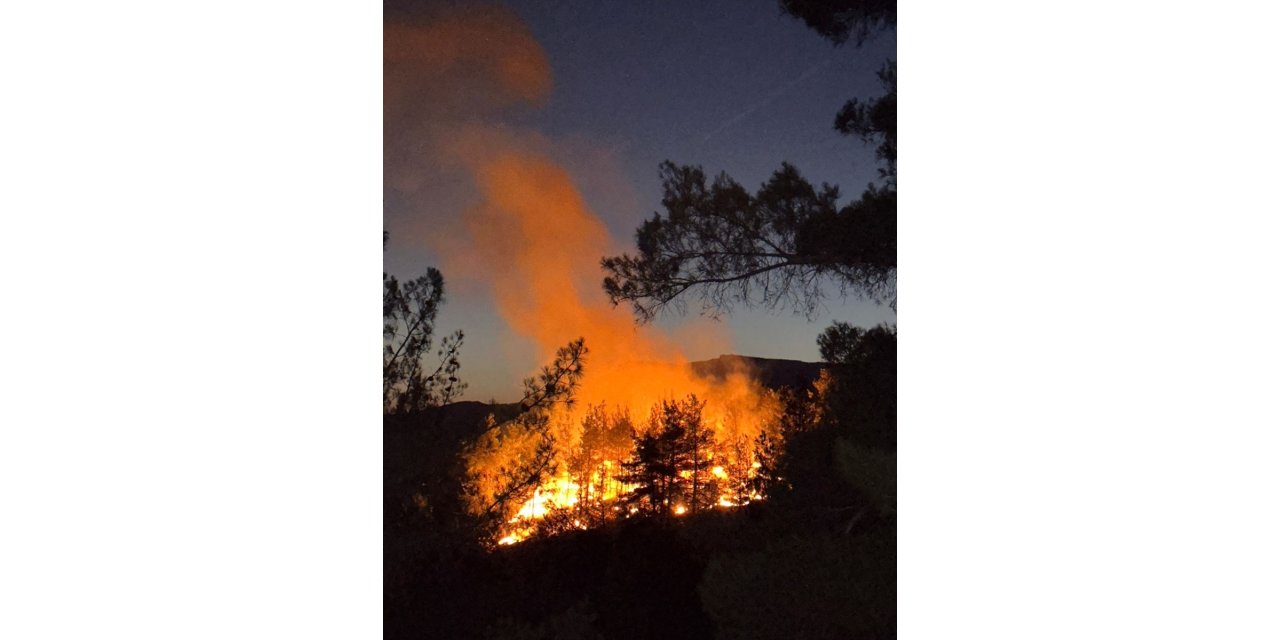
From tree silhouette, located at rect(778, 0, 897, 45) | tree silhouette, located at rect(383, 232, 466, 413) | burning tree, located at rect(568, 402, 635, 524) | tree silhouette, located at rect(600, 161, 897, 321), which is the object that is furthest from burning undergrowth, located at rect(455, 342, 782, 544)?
tree silhouette, located at rect(778, 0, 897, 45)

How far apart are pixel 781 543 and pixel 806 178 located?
135 cm

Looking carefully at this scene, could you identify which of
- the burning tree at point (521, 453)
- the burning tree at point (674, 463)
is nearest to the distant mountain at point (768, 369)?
the burning tree at point (674, 463)

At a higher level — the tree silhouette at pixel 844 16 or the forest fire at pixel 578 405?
the tree silhouette at pixel 844 16

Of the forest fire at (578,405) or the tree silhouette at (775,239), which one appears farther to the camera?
the tree silhouette at (775,239)

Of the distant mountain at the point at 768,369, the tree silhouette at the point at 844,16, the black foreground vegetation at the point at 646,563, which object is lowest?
the black foreground vegetation at the point at 646,563

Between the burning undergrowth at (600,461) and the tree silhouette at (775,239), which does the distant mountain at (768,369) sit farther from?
the tree silhouette at (775,239)

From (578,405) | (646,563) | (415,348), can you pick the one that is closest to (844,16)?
(578,405)

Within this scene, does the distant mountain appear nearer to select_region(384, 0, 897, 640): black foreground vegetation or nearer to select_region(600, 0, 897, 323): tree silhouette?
select_region(384, 0, 897, 640): black foreground vegetation
